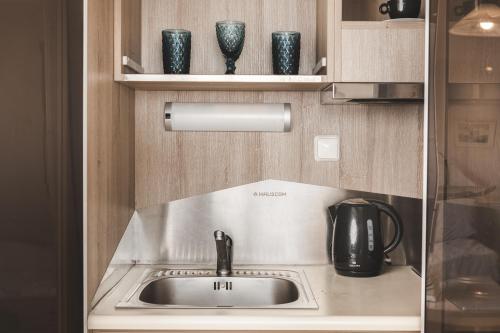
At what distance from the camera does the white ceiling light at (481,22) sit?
1.11 metres

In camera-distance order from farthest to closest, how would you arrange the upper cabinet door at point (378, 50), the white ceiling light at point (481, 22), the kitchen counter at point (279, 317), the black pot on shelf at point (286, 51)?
the black pot on shelf at point (286, 51) → the upper cabinet door at point (378, 50) → the kitchen counter at point (279, 317) → the white ceiling light at point (481, 22)

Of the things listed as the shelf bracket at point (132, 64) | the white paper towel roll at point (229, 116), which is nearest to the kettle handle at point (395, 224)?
the white paper towel roll at point (229, 116)

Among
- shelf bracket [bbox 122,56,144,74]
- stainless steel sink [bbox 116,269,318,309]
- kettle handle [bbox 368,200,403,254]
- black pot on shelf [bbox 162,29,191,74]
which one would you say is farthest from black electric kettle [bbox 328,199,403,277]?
shelf bracket [bbox 122,56,144,74]

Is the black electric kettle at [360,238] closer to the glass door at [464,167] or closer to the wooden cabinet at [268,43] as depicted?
the wooden cabinet at [268,43]

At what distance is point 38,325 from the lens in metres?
1.19

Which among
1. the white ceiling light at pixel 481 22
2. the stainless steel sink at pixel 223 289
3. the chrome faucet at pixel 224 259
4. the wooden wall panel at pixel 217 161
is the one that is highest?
the white ceiling light at pixel 481 22

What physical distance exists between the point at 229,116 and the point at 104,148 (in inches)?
20.6

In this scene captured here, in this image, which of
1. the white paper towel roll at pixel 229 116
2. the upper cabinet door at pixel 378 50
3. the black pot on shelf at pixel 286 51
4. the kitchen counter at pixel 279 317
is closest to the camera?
the kitchen counter at pixel 279 317

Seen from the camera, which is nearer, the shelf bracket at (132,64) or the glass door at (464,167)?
the glass door at (464,167)

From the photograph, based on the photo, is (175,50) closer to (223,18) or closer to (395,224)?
(223,18)

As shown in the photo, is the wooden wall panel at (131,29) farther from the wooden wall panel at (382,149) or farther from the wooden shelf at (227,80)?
the wooden wall panel at (382,149)

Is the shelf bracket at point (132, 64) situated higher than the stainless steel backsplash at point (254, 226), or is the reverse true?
the shelf bracket at point (132, 64)

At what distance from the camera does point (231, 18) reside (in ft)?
6.92

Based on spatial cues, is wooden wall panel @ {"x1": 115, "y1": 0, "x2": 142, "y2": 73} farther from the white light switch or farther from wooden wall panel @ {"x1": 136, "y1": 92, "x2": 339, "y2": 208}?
the white light switch
